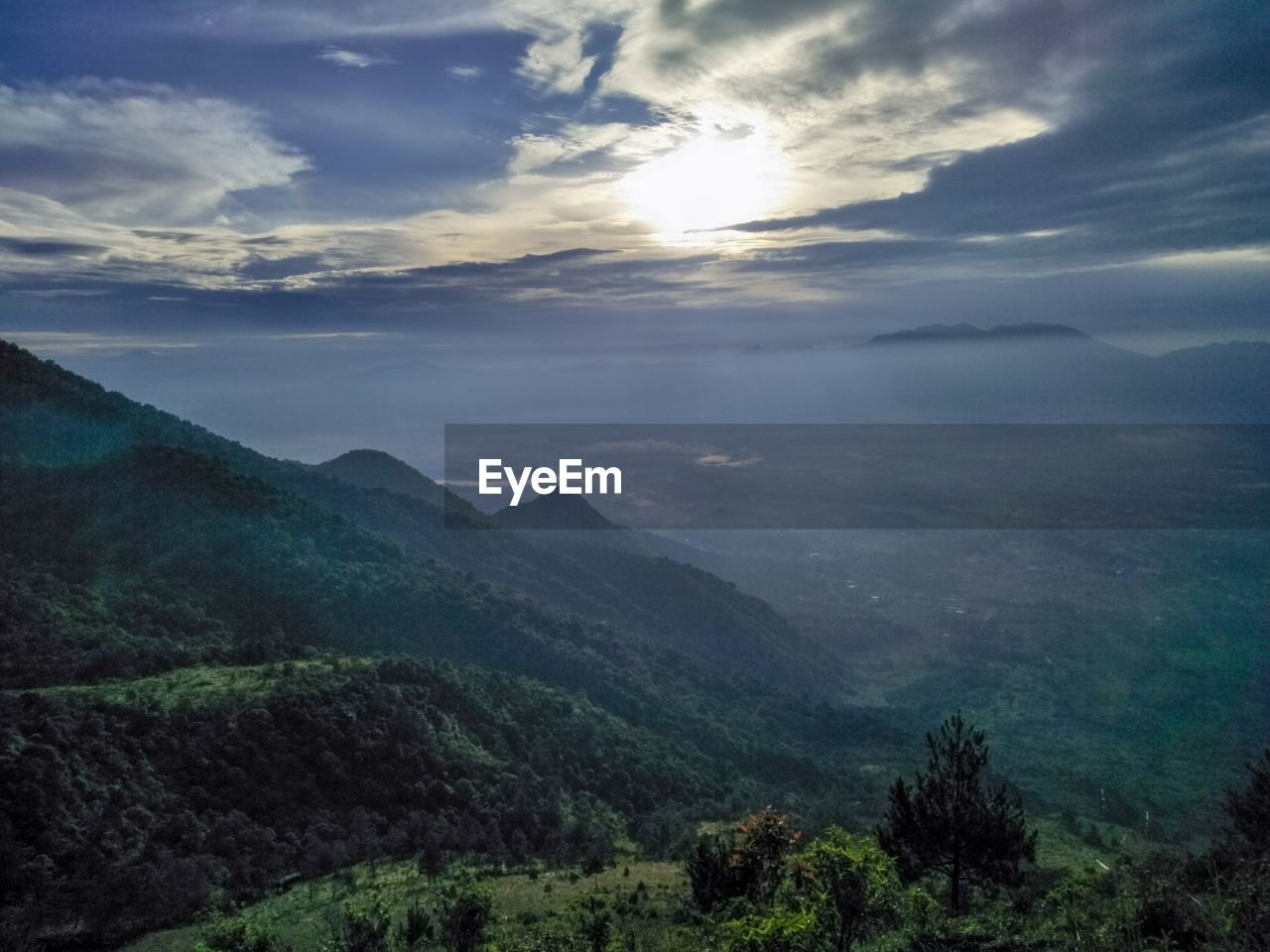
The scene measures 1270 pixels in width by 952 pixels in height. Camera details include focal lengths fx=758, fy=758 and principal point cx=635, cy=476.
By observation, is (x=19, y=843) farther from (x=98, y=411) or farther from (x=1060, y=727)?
(x=1060, y=727)

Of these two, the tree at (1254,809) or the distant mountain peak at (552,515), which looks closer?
the tree at (1254,809)

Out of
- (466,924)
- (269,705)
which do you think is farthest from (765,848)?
(269,705)

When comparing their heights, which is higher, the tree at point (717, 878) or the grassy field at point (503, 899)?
the tree at point (717, 878)

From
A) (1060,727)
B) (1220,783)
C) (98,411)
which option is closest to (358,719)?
(98,411)

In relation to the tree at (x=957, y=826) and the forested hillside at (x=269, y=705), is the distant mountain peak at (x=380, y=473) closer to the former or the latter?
the forested hillside at (x=269, y=705)

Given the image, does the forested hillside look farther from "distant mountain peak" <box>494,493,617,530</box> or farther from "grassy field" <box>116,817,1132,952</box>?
"distant mountain peak" <box>494,493,617,530</box>

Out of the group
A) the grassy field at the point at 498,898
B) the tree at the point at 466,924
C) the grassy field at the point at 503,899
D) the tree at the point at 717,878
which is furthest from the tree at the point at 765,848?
the tree at the point at 466,924

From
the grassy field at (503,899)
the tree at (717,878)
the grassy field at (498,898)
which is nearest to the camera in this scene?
the tree at (717,878)
